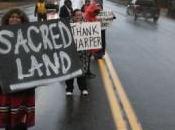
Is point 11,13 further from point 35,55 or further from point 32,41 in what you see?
point 35,55

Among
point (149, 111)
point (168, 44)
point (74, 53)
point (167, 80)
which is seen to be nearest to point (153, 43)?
point (168, 44)

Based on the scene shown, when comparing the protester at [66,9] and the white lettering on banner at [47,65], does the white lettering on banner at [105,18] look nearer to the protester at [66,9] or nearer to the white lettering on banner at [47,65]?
the protester at [66,9]

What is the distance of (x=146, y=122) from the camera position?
28.4 feet

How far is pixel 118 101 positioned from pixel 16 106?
4332mm

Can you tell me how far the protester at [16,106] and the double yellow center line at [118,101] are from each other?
91.5 inches

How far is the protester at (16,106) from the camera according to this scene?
606 centimetres

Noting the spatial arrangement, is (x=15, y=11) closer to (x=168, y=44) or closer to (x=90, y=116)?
(x=90, y=116)

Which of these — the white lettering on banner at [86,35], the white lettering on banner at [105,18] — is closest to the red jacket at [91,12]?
the white lettering on banner at [86,35]

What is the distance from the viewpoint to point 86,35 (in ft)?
36.6

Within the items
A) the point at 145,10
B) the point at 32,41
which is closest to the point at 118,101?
the point at 32,41

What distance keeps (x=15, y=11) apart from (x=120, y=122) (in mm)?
2992

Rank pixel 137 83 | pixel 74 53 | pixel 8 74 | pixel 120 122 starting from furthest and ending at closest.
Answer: pixel 137 83 < pixel 120 122 < pixel 74 53 < pixel 8 74

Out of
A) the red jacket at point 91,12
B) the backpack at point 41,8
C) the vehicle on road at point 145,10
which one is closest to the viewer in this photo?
the red jacket at point 91,12

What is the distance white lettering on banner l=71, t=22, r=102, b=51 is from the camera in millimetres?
10977
